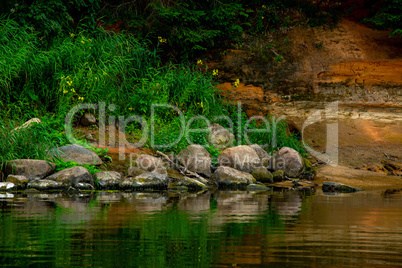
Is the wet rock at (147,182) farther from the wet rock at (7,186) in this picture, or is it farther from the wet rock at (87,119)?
the wet rock at (87,119)

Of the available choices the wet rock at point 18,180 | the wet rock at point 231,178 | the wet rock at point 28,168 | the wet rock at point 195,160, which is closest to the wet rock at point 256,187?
the wet rock at point 231,178

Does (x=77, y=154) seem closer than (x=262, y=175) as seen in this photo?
Yes

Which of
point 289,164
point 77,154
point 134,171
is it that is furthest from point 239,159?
point 77,154

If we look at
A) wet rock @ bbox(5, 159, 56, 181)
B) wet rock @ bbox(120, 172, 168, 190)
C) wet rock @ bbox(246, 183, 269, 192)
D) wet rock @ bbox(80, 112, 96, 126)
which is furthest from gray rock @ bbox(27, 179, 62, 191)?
wet rock @ bbox(246, 183, 269, 192)

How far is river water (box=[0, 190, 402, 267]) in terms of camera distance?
349 cm

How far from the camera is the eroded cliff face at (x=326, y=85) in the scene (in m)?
14.4

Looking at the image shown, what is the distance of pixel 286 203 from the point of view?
7.53 meters

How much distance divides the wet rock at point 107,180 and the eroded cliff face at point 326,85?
5.92 m

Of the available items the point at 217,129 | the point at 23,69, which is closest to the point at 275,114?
the point at 217,129

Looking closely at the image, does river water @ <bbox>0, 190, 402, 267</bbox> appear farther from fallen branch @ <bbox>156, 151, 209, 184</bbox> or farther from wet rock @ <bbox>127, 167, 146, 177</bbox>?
fallen branch @ <bbox>156, 151, 209, 184</bbox>

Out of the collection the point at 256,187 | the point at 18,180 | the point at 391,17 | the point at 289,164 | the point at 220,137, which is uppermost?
the point at 391,17

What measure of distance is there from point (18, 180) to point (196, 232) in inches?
201

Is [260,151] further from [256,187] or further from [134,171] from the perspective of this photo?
[134,171]

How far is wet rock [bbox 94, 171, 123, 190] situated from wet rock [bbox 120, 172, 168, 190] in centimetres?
17
